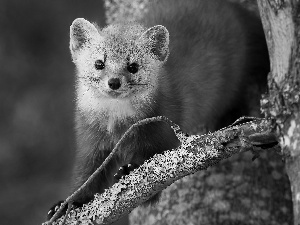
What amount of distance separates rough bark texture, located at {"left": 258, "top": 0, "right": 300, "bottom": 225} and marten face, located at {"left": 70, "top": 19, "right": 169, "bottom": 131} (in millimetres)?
738

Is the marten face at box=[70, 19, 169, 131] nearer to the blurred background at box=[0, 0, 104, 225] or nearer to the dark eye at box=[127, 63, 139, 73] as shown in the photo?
the dark eye at box=[127, 63, 139, 73]

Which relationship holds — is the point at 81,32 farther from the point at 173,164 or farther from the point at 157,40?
the point at 173,164

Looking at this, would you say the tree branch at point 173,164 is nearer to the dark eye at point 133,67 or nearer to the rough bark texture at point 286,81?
the rough bark texture at point 286,81

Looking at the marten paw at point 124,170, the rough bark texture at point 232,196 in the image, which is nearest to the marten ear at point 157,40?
the marten paw at point 124,170

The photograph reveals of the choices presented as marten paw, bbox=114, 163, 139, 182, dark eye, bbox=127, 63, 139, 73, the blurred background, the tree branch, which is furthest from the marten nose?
the blurred background

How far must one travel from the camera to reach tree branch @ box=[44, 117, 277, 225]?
2.45 metres

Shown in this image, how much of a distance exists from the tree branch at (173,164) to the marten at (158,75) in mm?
273

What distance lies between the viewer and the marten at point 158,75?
3.06 m

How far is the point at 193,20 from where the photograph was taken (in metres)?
3.67

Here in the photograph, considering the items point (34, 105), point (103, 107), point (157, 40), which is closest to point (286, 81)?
point (157, 40)

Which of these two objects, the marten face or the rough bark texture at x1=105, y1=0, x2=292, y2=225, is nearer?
the marten face

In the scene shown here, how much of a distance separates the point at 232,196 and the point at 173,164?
0.98 meters

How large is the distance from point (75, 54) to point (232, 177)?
3.25 feet

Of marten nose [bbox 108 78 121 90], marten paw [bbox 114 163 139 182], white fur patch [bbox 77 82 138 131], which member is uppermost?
marten nose [bbox 108 78 121 90]
